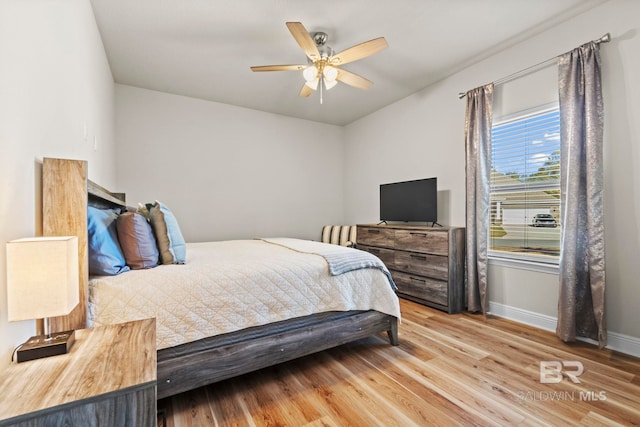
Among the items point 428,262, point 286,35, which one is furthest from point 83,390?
point 428,262

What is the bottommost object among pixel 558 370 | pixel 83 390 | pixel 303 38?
pixel 558 370

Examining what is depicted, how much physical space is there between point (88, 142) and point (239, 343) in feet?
6.20

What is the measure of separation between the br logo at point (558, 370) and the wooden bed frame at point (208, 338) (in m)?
0.98

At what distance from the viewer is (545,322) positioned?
2.62 m

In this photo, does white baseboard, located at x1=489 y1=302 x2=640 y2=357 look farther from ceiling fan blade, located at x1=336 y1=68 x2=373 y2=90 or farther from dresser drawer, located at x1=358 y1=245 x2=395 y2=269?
ceiling fan blade, located at x1=336 y1=68 x2=373 y2=90

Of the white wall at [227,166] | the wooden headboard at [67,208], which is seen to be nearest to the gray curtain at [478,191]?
the white wall at [227,166]

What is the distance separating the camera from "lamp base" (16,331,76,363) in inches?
36.8

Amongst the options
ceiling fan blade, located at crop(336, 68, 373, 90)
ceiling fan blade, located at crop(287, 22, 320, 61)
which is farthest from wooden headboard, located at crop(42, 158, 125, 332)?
ceiling fan blade, located at crop(336, 68, 373, 90)

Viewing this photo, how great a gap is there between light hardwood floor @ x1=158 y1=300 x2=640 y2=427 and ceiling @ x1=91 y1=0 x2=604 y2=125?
8.83ft

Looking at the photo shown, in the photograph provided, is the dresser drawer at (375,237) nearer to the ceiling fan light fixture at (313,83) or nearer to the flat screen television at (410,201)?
the flat screen television at (410,201)

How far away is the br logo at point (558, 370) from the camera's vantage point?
1847 mm

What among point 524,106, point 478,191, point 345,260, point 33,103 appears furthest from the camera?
point 478,191

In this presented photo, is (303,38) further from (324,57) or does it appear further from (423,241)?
(423,241)

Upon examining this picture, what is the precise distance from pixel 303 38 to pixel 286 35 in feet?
1.85
